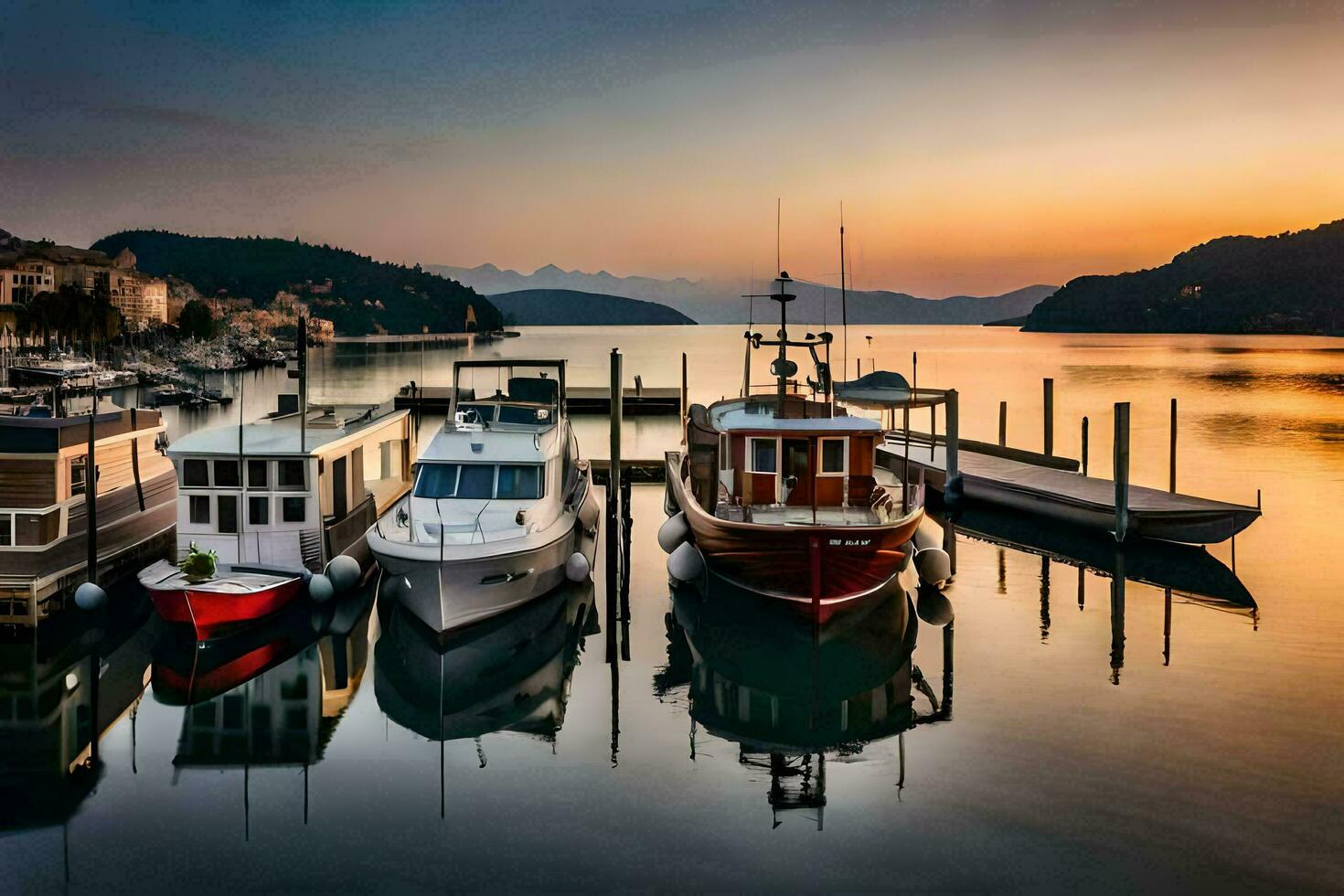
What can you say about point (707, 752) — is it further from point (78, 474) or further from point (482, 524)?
point (78, 474)

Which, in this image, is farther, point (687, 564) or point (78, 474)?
point (687, 564)

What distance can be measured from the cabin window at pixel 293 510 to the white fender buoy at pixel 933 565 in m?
12.4

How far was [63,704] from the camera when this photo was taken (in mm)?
15133

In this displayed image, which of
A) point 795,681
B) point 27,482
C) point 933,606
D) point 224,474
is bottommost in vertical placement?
point 795,681

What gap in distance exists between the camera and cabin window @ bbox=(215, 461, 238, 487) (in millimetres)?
18547

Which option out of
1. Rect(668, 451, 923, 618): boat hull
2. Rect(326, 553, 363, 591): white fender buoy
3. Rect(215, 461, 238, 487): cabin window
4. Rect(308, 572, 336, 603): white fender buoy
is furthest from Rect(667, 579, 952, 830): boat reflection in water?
Rect(215, 461, 238, 487): cabin window

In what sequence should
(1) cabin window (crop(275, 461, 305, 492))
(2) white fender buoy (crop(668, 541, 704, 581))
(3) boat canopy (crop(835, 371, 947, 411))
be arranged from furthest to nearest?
1. (3) boat canopy (crop(835, 371, 947, 411))
2. (2) white fender buoy (crop(668, 541, 704, 581))
3. (1) cabin window (crop(275, 461, 305, 492))

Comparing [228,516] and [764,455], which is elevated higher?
[764,455]

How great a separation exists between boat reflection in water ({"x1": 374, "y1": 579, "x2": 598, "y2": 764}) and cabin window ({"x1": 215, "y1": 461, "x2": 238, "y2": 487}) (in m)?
3.80

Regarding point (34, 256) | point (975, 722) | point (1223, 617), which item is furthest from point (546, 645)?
point (34, 256)

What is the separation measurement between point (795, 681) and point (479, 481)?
7.02 metres

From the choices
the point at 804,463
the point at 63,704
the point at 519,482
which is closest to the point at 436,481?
the point at 519,482

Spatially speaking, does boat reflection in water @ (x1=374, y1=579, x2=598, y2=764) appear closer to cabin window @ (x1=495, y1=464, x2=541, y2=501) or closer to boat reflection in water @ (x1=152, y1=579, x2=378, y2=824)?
boat reflection in water @ (x1=152, y1=579, x2=378, y2=824)

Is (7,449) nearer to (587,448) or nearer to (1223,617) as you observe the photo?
(1223,617)
